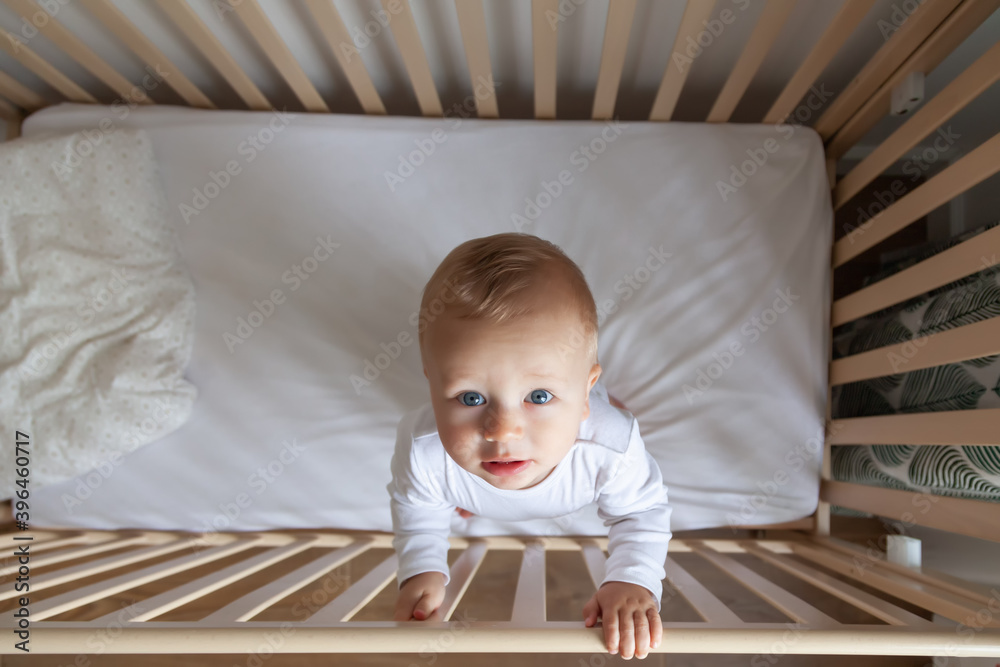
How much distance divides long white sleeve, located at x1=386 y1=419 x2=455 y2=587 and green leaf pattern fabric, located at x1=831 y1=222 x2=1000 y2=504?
2.64 ft

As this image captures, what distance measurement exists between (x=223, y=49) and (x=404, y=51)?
0.36 meters

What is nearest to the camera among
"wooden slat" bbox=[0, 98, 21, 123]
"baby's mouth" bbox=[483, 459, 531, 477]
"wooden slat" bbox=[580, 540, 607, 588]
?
"baby's mouth" bbox=[483, 459, 531, 477]

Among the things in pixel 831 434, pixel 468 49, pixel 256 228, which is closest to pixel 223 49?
pixel 256 228

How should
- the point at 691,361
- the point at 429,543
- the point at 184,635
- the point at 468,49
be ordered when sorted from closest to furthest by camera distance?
1. the point at 184,635
2. the point at 429,543
3. the point at 468,49
4. the point at 691,361

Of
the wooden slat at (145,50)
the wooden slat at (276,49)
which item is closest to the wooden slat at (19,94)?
the wooden slat at (145,50)

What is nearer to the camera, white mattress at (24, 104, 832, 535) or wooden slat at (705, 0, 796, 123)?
wooden slat at (705, 0, 796, 123)

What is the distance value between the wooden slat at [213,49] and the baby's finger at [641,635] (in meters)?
1.23

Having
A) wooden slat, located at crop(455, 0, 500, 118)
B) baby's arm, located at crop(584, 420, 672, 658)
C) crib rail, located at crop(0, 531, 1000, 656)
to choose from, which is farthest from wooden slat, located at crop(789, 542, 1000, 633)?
wooden slat, located at crop(455, 0, 500, 118)

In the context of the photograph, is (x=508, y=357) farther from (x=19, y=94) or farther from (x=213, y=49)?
(x=19, y=94)

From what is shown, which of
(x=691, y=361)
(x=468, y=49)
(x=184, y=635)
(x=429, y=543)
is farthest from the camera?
(x=691, y=361)

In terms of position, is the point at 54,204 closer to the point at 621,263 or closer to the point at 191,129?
the point at 191,129

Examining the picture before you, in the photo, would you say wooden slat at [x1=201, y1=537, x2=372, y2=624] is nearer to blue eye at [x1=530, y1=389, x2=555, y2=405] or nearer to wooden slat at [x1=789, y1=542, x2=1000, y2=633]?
blue eye at [x1=530, y1=389, x2=555, y2=405]

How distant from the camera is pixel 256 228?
132 centimetres

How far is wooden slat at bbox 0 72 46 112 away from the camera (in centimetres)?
128
